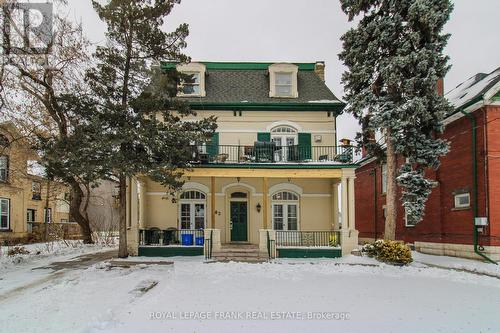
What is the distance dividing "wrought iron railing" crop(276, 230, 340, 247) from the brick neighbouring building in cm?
456

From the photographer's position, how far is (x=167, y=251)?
615 inches

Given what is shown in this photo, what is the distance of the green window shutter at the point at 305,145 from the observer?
17.4m

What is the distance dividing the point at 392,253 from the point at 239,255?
18.4 feet

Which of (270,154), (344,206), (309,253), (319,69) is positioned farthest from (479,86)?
(309,253)

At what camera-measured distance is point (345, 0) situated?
15.5 m

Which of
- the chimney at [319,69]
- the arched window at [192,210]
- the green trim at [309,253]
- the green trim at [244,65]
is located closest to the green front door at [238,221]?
the arched window at [192,210]

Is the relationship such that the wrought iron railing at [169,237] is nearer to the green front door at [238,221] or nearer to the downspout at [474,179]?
the green front door at [238,221]

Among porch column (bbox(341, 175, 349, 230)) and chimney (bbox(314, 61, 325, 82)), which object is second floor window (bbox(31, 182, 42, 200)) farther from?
porch column (bbox(341, 175, 349, 230))

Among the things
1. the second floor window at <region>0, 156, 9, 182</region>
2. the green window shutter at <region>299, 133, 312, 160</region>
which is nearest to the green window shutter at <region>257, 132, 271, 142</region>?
the green window shutter at <region>299, 133, 312, 160</region>

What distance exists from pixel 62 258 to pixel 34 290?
6.73m

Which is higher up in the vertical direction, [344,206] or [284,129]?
[284,129]

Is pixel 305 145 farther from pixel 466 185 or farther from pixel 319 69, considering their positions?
pixel 466 185

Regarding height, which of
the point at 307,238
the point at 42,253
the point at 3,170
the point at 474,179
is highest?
the point at 3,170

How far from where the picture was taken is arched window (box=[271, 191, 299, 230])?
17.6 m
